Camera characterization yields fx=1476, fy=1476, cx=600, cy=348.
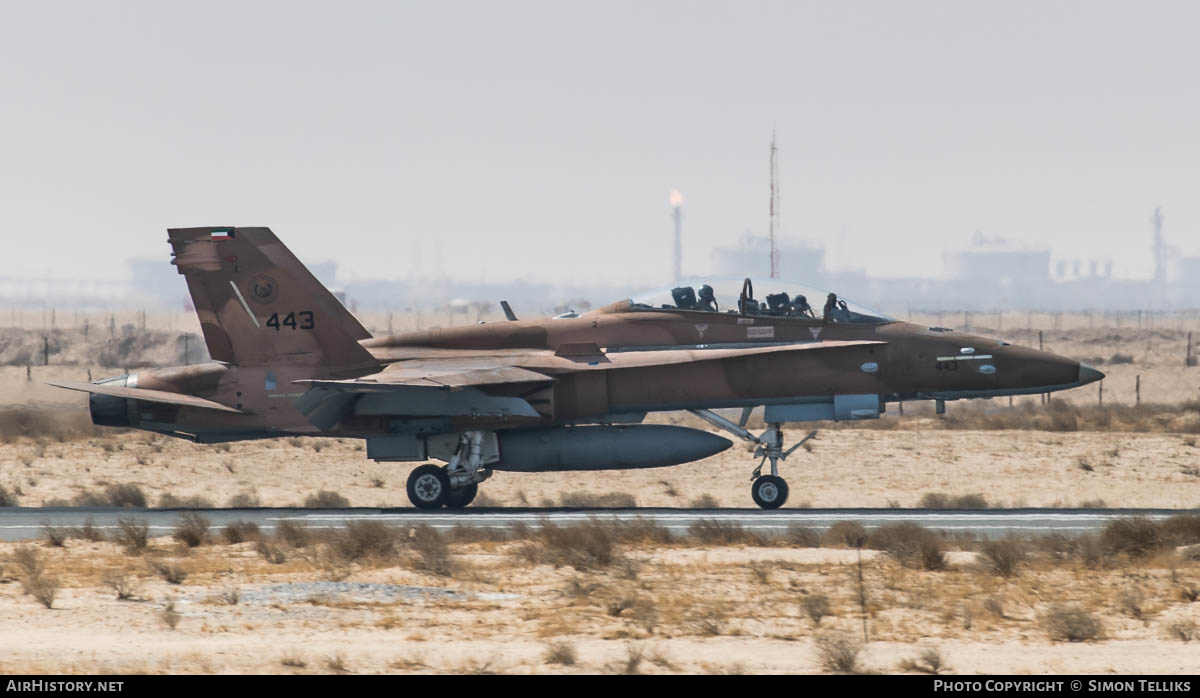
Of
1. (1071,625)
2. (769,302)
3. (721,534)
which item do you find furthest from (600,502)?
(1071,625)

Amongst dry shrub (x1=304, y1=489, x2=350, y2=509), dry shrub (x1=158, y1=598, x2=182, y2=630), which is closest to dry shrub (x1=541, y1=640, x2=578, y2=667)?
dry shrub (x1=158, y1=598, x2=182, y2=630)

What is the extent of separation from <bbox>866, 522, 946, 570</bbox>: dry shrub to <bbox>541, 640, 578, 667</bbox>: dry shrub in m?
5.98

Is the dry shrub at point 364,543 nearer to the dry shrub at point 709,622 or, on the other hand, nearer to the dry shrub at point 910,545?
the dry shrub at point 709,622

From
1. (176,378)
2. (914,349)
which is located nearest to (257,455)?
(176,378)

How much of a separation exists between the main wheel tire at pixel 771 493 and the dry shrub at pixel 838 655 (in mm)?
11640

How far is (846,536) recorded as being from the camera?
18.8 meters

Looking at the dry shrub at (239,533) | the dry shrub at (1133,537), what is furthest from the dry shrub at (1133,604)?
the dry shrub at (239,533)

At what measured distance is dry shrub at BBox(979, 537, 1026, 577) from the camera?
52.5 ft

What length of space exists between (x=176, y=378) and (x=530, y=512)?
652 centimetres

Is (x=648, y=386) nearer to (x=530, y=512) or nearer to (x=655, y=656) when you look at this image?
(x=530, y=512)

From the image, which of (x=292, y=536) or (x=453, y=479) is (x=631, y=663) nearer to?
(x=292, y=536)

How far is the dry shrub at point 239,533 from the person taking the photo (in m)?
19.4

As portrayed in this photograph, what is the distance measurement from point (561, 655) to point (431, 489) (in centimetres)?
1292

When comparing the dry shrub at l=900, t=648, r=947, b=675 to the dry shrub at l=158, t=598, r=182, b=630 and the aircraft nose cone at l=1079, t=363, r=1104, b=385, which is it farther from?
the aircraft nose cone at l=1079, t=363, r=1104, b=385
